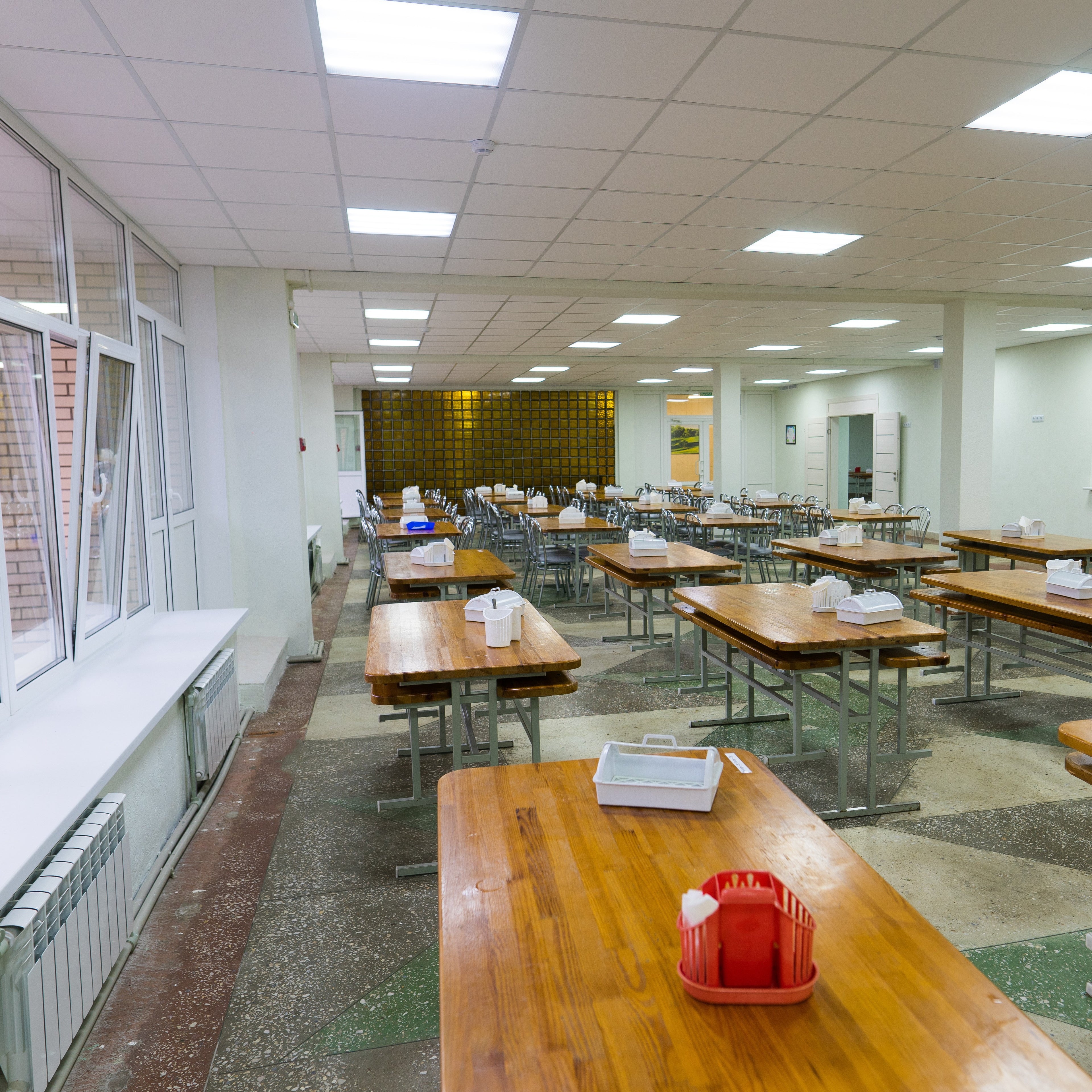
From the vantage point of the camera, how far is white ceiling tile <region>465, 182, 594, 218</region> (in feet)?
12.8

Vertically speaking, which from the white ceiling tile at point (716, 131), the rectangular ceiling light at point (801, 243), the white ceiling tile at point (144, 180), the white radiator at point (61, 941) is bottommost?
the white radiator at point (61, 941)

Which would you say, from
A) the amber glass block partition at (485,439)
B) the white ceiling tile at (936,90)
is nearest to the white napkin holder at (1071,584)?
the white ceiling tile at (936,90)

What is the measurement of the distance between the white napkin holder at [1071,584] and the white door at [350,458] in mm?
11320

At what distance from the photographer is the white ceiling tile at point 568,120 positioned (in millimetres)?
2898

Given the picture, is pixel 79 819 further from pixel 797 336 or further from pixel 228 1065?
pixel 797 336

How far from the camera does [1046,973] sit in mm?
2072

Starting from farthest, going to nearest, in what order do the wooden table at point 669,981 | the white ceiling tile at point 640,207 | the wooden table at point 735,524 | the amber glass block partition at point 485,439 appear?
the amber glass block partition at point 485,439 < the wooden table at point 735,524 < the white ceiling tile at point 640,207 < the wooden table at point 669,981

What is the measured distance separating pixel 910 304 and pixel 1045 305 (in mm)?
1171

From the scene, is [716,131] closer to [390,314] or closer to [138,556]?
[138,556]

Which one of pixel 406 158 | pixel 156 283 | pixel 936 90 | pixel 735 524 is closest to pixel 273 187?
pixel 406 158

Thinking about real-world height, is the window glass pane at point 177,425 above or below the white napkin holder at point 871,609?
above

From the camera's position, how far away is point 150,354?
434 cm

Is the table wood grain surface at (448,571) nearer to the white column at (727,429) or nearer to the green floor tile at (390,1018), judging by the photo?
the green floor tile at (390,1018)

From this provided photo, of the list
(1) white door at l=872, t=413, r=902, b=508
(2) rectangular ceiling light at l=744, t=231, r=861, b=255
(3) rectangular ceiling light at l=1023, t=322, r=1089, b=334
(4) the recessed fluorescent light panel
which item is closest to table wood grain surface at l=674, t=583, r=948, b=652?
(2) rectangular ceiling light at l=744, t=231, r=861, b=255
